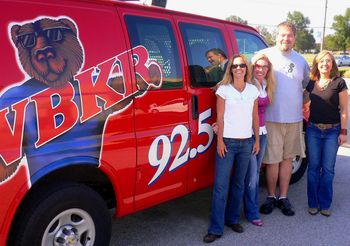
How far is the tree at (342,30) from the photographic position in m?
60.5

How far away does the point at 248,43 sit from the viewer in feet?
15.5

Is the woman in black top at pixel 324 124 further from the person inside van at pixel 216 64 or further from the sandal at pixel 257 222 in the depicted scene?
the person inside van at pixel 216 64

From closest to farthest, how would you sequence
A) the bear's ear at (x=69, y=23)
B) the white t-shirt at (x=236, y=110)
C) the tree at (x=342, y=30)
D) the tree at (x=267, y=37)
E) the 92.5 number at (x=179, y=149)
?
1. the bear's ear at (x=69, y=23)
2. the 92.5 number at (x=179, y=149)
3. the white t-shirt at (x=236, y=110)
4. the tree at (x=267, y=37)
5. the tree at (x=342, y=30)

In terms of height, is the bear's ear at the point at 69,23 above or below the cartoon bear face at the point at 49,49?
above

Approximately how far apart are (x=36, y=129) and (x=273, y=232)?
256 centimetres

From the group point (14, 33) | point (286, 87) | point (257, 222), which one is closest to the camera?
point (14, 33)

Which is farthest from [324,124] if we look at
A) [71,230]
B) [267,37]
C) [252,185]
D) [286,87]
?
[267,37]

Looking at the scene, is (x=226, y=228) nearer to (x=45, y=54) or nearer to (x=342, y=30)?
(x=45, y=54)

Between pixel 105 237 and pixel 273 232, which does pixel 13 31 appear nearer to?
pixel 105 237

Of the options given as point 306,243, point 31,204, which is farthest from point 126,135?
point 306,243

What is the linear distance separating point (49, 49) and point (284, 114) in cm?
262

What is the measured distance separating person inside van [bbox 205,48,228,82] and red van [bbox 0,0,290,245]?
0.31 ft

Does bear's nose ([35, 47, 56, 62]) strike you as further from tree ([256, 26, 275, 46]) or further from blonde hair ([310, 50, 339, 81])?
tree ([256, 26, 275, 46])

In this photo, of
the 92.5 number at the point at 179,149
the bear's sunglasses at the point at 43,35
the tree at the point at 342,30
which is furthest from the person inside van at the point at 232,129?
the tree at the point at 342,30
